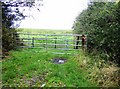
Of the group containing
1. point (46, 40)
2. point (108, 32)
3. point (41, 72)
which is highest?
point (108, 32)

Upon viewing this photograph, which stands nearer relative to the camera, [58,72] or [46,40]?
[58,72]

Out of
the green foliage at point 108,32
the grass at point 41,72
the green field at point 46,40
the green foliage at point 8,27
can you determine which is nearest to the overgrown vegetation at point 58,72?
the grass at point 41,72

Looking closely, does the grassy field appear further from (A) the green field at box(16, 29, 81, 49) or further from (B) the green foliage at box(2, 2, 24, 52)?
(A) the green field at box(16, 29, 81, 49)

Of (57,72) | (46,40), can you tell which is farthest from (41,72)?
(46,40)

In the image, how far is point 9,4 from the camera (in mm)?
18672

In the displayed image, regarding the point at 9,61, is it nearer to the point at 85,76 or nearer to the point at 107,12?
the point at 85,76

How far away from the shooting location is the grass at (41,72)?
37.6 ft

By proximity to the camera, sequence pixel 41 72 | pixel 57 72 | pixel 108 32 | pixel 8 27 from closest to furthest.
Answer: pixel 108 32 < pixel 57 72 < pixel 41 72 < pixel 8 27

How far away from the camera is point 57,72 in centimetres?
1255

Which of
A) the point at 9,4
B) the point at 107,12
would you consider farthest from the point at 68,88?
the point at 9,4

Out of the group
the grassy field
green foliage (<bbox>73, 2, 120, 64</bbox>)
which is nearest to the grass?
the grassy field

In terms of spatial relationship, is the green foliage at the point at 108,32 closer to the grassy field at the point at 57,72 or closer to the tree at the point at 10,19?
the grassy field at the point at 57,72

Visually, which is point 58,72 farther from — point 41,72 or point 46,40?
point 46,40

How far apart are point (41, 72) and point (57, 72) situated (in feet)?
2.63
